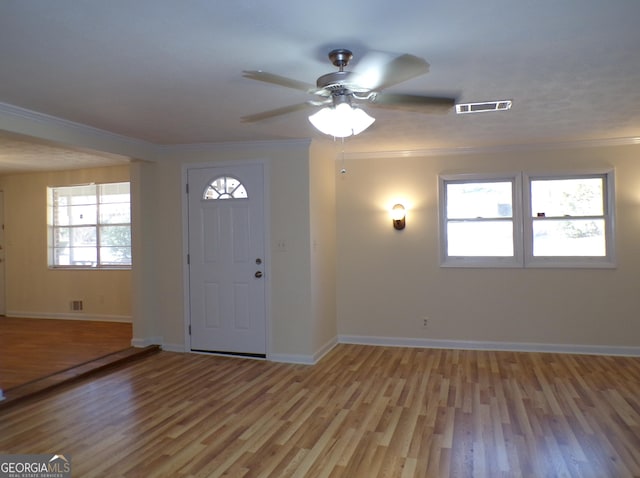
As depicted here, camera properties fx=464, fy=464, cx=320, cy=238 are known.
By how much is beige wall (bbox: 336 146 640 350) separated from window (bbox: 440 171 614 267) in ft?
0.38

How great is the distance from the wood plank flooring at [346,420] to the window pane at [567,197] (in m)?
1.62

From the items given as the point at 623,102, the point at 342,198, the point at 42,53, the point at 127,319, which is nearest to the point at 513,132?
the point at 623,102

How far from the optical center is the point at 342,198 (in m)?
5.81

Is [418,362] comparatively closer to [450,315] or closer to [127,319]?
[450,315]

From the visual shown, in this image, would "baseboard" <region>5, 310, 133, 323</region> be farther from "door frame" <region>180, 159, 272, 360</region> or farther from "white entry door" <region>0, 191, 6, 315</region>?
"door frame" <region>180, 159, 272, 360</region>

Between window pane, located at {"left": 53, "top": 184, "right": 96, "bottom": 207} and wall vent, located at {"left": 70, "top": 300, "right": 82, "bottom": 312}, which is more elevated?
window pane, located at {"left": 53, "top": 184, "right": 96, "bottom": 207}

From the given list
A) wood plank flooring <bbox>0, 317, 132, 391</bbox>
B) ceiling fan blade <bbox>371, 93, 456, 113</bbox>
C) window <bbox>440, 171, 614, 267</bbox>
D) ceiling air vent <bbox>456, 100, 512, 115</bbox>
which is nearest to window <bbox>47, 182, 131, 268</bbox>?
wood plank flooring <bbox>0, 317, 132, 391</bbox>

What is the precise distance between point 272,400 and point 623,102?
3657 mm

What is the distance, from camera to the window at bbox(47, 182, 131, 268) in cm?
691

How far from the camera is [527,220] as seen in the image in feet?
17.3

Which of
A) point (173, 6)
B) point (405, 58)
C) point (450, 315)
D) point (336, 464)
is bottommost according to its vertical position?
point (336, 464)

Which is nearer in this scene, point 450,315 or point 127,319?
point 450,315

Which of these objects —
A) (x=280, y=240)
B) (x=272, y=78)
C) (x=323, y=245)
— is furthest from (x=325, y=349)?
Result: (x=272, y=78)

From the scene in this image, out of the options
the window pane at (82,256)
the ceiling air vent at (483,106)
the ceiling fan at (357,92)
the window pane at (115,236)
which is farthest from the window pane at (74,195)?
the ceiling air vent at (483,106)
